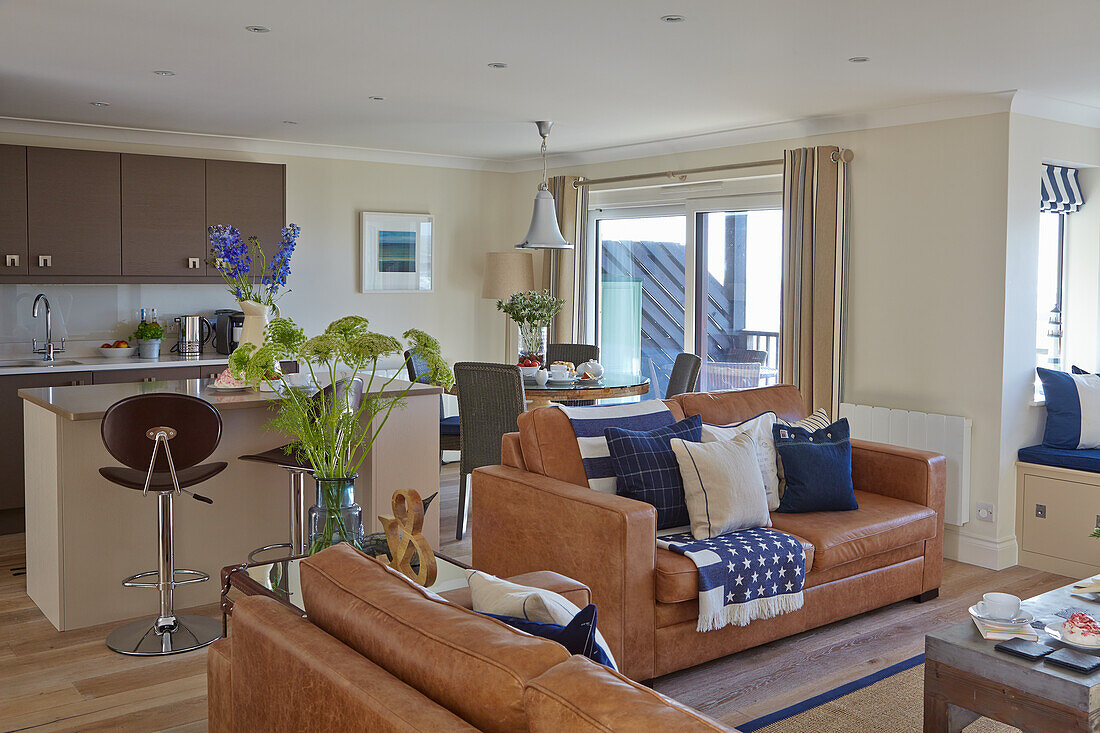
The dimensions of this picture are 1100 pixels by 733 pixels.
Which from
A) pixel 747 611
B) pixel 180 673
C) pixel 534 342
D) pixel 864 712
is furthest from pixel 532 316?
pixel 864 712

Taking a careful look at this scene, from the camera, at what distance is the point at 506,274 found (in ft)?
24.3

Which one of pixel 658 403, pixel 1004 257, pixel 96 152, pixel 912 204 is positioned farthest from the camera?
pixel 96 152

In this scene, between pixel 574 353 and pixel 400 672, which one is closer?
pixel 400 672

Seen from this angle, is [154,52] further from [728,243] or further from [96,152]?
[728,243]

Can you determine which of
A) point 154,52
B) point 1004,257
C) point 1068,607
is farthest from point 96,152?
point 1068,607

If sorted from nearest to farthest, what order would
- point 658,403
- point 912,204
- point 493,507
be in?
point 493,507, point 658,403, point 912,204

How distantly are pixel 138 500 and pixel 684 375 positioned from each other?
3190 mm

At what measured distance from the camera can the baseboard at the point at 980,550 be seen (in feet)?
16.0

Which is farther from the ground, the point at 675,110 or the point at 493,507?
the point at 675,110

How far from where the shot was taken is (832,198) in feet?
17.8

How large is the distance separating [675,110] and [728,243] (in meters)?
1.31

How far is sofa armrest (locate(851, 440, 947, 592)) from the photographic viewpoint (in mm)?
4172

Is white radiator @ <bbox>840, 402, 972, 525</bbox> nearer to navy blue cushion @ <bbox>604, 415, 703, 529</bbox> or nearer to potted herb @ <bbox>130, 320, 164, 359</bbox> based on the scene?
navy blue cushion @ <bbox>604, 415, 703, 529</bbox>

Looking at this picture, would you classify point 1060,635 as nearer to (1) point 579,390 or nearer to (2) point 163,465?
(1) point 579,390
